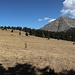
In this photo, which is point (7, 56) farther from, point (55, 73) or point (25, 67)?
point (55, 73)

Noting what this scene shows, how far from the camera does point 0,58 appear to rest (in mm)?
21594

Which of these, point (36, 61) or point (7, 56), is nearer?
point (36, 61)

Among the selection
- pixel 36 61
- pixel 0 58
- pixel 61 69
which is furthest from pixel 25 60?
pixel 61 69

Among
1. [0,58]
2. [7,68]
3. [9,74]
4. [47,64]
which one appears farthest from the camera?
[0,58]

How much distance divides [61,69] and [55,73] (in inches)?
60.5

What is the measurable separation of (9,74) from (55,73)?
11.6 feet

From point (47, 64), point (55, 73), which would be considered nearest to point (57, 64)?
point (47, 64)

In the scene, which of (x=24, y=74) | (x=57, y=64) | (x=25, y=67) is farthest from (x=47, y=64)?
(x=24, y=74)

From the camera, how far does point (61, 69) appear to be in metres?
19.1

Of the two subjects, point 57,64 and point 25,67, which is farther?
point 57,64

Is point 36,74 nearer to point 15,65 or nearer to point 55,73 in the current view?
point 55,73

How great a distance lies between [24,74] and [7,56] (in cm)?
605

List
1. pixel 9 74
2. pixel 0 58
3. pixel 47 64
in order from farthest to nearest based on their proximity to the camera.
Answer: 1. pixel 0 58
2. pixel 47 64
3. pixel 9 74

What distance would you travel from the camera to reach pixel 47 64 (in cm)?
2019
